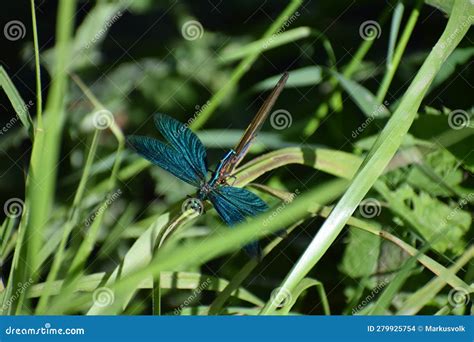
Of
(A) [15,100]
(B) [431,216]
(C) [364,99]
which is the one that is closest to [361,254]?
(B) [431,216]

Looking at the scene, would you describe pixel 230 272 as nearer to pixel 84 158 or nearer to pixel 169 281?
pixel 169 281

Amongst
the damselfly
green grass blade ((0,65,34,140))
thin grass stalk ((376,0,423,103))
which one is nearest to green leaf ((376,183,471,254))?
thin grass stalk ((376,0,423,103))

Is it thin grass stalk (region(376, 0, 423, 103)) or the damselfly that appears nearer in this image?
the damselfly

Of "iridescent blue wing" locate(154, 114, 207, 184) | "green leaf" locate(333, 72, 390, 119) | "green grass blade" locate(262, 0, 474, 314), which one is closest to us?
"green grass blade" locate(262, 0, 474, 314)

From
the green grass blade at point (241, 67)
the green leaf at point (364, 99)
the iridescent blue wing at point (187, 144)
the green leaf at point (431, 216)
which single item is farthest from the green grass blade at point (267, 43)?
the green leaf at point (431, 216)

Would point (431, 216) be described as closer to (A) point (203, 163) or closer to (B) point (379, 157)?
(B) point (379, 157)

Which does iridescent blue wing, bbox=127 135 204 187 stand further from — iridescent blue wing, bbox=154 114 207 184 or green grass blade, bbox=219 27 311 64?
green grass blade, bbox=219 27 311 64
